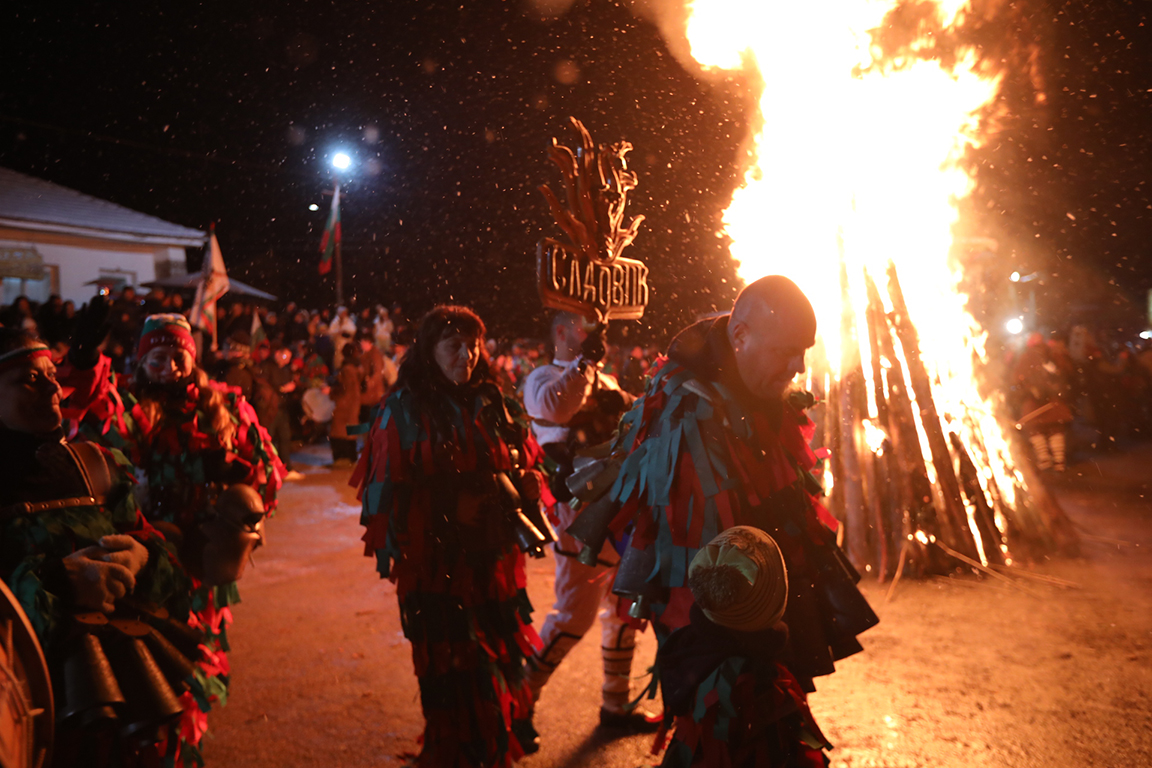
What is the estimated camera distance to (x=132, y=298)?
1466 centimetres

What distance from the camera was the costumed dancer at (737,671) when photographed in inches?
77.9

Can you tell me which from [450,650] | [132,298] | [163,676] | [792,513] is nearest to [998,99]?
[792,513]

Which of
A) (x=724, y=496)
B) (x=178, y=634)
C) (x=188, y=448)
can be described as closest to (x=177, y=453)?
(x=188, y=448)

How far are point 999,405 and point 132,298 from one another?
14493 mm

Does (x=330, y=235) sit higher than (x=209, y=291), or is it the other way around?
(x=330, y=235)

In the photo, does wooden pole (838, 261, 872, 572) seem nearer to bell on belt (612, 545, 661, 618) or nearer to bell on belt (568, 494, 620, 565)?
bell on belt (568, 494, 620, 565)

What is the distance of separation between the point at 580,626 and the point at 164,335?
252 centimetres

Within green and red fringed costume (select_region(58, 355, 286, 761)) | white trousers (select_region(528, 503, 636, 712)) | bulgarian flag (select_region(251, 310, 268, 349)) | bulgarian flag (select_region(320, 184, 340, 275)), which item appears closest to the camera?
green and red fringed costume (select_region(58, 355, 286, 761))

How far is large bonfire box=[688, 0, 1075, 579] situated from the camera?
659cm

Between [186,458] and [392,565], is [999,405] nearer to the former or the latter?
[392,565]

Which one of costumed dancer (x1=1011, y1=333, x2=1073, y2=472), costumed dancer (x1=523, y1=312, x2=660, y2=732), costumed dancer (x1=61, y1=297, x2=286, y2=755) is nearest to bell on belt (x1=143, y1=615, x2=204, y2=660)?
costumed dancer (x1=61, y1=297, x2=286, y2=755)

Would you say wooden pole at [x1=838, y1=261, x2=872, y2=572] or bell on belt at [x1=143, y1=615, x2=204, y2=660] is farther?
wooden pole at [x1=838, y1=261, x2=872, y2=572]

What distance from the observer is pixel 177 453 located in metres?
3.65

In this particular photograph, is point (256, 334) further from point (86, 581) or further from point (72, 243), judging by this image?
point (86, 581)
